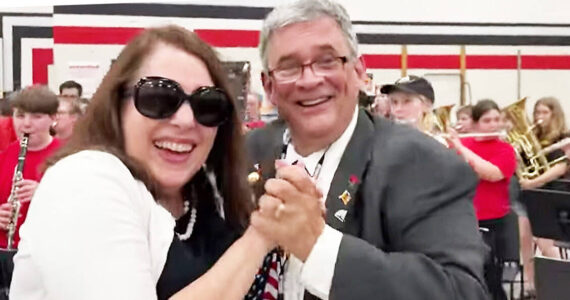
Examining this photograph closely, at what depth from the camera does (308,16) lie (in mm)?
1635

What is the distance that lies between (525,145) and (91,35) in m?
4.54

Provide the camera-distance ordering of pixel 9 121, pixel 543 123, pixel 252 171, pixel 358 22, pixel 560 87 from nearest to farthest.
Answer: pixel 252 171 → pixel 9 121 → pixel 543 123 → pixel 358 22 → pixel 560 87

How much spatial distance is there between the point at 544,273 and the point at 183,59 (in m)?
2.04

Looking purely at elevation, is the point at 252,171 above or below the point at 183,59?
below

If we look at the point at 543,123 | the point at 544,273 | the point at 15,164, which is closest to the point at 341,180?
the point at 544,273

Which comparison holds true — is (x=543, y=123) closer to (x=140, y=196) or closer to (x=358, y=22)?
(x=358, y=22)

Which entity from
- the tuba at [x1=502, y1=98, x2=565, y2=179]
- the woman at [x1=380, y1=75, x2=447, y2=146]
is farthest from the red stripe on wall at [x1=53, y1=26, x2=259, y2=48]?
the woman at [x1=380, y1=75, x2=447, y2=146]

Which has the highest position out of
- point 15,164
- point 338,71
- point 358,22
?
point 358,22

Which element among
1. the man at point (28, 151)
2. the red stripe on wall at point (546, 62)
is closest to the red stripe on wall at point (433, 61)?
the red stripe on wall at point (546, 62)

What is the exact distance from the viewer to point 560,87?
1002cm

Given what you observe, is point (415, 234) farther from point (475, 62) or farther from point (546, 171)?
point (475, 62)

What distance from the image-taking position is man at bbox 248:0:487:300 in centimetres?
139

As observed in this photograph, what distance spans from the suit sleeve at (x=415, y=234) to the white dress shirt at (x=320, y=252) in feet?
0.06

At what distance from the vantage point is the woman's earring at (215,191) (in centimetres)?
163
